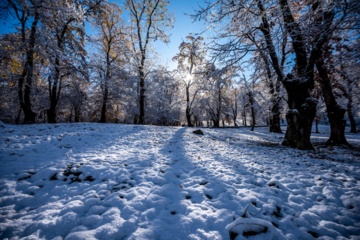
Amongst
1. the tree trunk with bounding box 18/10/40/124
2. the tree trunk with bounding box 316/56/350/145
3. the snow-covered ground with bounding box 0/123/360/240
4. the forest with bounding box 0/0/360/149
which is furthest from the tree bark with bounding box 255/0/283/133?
the tree trunk with bounding box 18/10/40/124

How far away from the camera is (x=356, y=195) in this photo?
3.28 meters

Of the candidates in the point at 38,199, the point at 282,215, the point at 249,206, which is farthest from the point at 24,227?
the point at 282,215

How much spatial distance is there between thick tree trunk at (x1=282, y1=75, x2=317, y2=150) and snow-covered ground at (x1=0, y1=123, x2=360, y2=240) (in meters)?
2.83

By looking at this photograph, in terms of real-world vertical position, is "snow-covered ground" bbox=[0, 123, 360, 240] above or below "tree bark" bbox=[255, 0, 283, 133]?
below

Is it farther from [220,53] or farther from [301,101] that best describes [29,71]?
[301,101]

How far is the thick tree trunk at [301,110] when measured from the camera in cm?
759

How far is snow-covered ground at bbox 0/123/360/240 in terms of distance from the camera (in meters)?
2.25

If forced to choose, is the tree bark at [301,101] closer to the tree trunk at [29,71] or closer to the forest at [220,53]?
the forest at [220,53]

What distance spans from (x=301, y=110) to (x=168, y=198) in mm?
8261

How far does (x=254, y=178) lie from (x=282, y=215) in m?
1.38

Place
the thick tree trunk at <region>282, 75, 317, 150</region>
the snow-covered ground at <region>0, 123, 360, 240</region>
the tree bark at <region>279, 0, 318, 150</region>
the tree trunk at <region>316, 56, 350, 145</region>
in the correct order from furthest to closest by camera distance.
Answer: the tree trunk at <region>316, 56, 350, 145</region>
the thick tree trunk at <region>282, 75, 317, 150</region>
the tree bark at <region>279, 0, 318, 150</region>
the snow-covered ground at <region>0, 123, 360, 240</region>

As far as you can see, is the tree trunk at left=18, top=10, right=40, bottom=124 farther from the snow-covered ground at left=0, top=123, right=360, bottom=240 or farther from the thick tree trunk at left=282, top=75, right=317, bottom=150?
the thick tree trunk at left=282, top=75, right=317, bottom=150

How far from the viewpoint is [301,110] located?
303 inches

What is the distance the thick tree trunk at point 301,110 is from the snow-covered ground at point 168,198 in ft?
9.28
